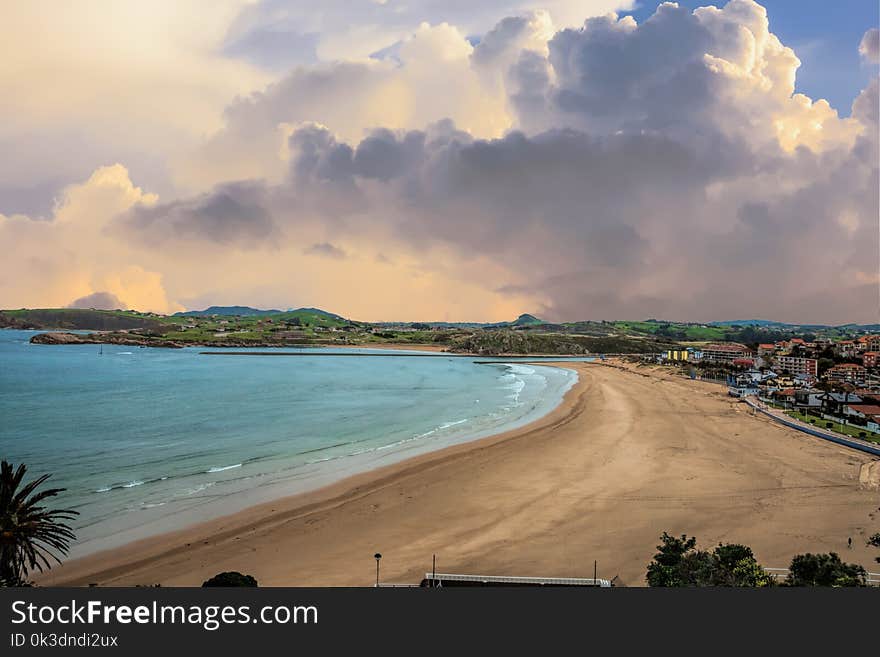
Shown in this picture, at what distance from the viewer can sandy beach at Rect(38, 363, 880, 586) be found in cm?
1727

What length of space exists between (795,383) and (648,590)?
252ft

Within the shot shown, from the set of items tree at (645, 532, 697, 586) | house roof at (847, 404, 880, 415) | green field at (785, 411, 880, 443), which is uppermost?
house roof at (847, 404, 880, 415)

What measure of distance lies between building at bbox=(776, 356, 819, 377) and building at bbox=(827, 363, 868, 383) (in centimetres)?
375

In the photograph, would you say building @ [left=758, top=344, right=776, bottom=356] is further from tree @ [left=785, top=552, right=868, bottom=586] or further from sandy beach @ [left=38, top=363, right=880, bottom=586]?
tree @ [left=785, top=552, right=868, bottom=586]

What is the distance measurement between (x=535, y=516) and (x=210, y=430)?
27.9 meters

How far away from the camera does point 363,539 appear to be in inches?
780

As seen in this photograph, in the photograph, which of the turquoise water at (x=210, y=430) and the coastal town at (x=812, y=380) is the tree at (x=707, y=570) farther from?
the coastal town at (x=812, y=380)

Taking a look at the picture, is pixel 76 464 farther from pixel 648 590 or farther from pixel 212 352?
pixel 212 352

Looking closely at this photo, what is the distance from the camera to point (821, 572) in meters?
13.5

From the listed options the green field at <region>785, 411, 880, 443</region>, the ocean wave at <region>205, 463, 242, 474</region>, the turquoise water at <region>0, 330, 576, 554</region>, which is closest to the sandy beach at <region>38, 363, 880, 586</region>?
the turquoise water at <region>0, 330, 576, 554</region>

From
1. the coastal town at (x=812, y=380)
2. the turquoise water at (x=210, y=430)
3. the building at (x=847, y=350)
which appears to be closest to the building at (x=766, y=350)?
the coastal town at (x=812, y=380)

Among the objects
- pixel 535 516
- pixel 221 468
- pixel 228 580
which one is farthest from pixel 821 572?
pixel 221 468

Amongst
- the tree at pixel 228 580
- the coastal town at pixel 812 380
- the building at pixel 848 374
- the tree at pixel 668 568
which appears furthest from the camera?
the building at pixel 848 374

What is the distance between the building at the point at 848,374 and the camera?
7362 cm
